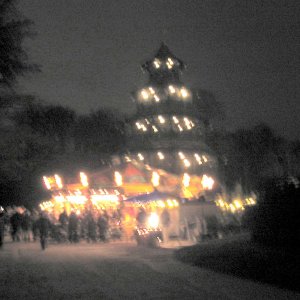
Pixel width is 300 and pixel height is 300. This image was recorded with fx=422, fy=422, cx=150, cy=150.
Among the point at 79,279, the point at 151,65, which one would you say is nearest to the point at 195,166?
the point at 151,65

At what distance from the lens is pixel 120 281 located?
10422mm

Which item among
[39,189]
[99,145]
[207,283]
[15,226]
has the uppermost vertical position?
[99,145]

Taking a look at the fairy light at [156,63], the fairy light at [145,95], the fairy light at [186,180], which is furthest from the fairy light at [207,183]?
the fairy light at [156,63]

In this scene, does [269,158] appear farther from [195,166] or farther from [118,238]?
[118,238]

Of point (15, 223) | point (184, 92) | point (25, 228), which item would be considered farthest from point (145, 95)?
point (15, 223)

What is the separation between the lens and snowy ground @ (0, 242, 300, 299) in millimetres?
8742

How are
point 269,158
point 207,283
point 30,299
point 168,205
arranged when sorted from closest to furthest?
1. point 30,299
2. point 207,283
3. point 168,205
4. point 269,158

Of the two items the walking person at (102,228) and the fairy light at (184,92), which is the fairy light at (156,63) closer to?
the fairy light at (184,92)

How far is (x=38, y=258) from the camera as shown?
16.1m

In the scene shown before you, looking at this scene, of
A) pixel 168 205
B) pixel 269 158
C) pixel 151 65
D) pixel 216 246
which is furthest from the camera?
pixel 269 158

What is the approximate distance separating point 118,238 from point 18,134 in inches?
332

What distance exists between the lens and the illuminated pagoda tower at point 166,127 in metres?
50.6

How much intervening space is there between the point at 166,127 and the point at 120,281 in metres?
41.4

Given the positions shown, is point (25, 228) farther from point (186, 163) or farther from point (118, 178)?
point (186, 163)
